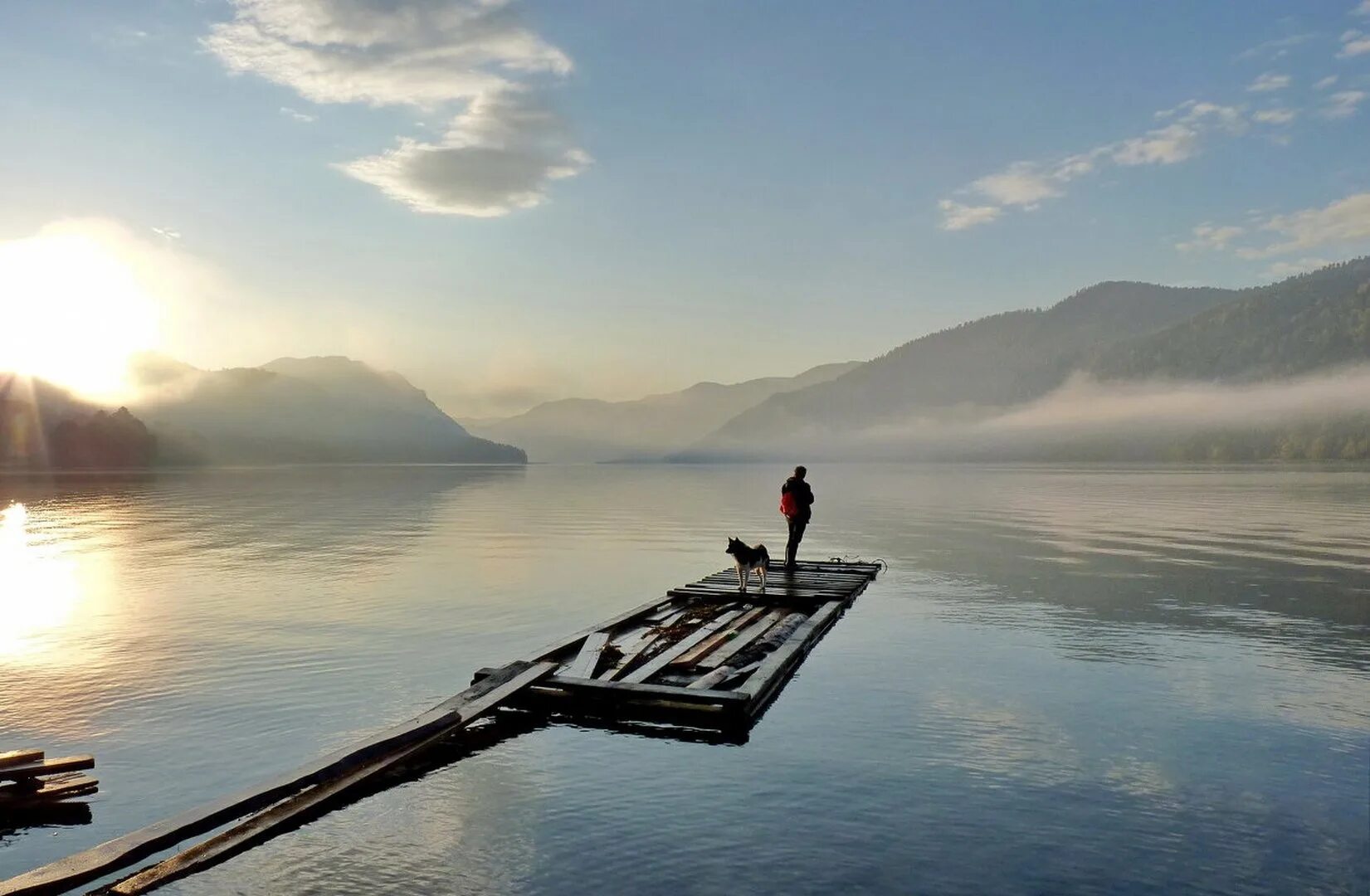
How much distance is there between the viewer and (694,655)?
65.5 feet

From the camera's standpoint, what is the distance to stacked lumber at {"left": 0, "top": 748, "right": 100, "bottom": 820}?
1159cm

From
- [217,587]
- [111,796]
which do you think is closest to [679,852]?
[111,796]

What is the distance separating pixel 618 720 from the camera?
16.4m

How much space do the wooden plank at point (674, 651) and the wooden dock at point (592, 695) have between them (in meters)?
0.05

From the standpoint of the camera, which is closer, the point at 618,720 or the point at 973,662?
the point at 618,720

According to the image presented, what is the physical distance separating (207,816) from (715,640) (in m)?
12.5

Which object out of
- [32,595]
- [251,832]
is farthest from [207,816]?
[32,595]

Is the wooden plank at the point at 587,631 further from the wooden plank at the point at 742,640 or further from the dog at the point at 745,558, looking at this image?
the wooden plank at the point at 742,640

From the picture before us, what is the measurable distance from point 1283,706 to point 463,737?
15.0 metres

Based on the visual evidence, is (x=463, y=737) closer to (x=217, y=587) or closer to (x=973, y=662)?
(x=973, y=662)

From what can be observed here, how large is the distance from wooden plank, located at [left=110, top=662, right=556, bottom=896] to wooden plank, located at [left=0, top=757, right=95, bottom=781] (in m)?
2.96

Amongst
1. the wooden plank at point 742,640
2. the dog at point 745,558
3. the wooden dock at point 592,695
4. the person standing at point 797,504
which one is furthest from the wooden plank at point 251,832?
the person standing at point 797,504

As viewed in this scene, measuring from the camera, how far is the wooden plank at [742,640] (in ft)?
64.5

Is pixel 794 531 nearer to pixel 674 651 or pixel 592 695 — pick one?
pixel 674 651
